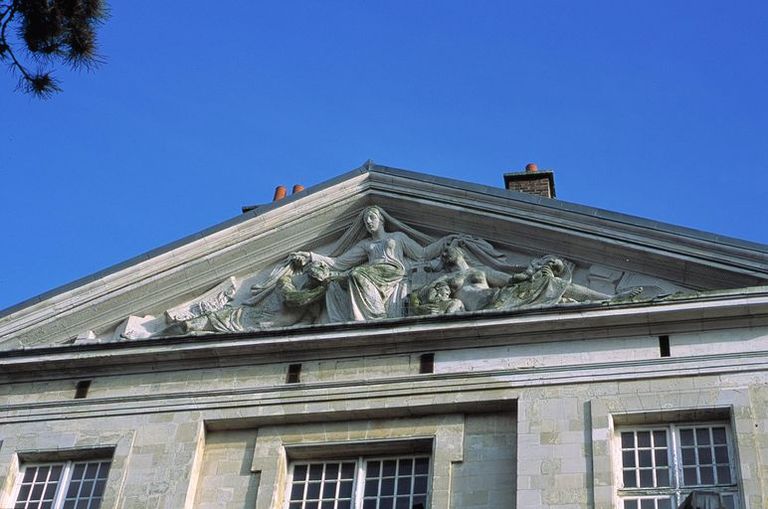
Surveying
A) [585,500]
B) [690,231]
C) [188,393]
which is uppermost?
[690,231]

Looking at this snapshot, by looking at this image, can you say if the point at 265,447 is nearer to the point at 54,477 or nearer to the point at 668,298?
the point at 54,477

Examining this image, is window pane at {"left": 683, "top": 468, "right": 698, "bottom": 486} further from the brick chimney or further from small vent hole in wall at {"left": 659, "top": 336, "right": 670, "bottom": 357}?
the brick chimney

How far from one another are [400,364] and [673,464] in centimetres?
325

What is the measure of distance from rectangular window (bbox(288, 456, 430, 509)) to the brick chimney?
16.1 ft

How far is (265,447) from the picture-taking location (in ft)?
59.1

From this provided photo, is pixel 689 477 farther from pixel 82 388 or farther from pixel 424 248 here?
pixel 82 388

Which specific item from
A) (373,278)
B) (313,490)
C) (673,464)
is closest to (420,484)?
(313,490)

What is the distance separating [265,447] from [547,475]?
3.20 metres

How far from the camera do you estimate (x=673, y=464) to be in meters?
16.8

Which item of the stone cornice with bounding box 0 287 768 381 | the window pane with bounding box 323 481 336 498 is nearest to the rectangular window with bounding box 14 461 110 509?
the stone cornice with bounding box 0 287 768 381

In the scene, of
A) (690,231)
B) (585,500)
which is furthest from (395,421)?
(690,231)

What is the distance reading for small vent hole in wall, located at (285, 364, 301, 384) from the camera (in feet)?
60.6

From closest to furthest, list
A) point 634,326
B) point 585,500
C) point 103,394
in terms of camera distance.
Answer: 1. point 585,500
2. point 634,326
3. point 103,394

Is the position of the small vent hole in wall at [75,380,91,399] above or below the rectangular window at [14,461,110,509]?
above
